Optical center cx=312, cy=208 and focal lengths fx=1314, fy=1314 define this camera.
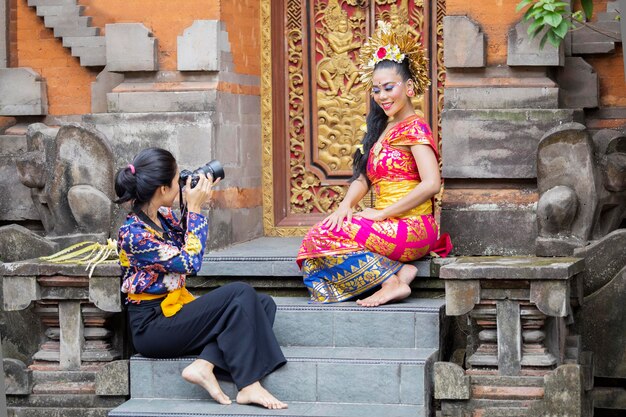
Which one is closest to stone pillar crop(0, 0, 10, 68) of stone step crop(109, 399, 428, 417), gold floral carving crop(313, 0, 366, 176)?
gold floral carving crop(313, 0, 366, 176)

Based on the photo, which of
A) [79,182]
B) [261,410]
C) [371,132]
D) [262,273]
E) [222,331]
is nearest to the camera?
[261,410]

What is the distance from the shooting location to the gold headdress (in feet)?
26.1

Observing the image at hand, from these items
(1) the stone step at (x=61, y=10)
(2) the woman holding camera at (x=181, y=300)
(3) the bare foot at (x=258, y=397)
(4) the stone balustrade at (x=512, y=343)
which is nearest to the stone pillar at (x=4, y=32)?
(1) the stone step at (x=61, y=10)

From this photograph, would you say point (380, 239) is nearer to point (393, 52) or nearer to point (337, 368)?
point (337, 368)

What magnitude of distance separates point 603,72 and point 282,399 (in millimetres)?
3378

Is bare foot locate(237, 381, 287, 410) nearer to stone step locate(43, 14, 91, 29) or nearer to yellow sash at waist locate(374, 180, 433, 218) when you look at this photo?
yellow sash at waist locate(374, 180, 433, 218)

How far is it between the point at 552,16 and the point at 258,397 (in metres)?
2.97

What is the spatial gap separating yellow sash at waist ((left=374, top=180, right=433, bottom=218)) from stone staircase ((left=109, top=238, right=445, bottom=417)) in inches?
14.3

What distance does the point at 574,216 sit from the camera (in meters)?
8.26

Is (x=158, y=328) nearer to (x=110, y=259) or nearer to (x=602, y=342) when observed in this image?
(x=110, y=259)

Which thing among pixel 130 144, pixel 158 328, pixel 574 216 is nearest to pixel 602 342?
pixel 574 216

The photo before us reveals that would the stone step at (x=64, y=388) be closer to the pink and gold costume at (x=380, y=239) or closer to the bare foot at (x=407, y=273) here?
the pink and gold costume at (x=380, y=239)

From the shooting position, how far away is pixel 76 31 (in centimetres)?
971

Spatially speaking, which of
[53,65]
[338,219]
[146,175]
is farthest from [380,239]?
[53,65]
